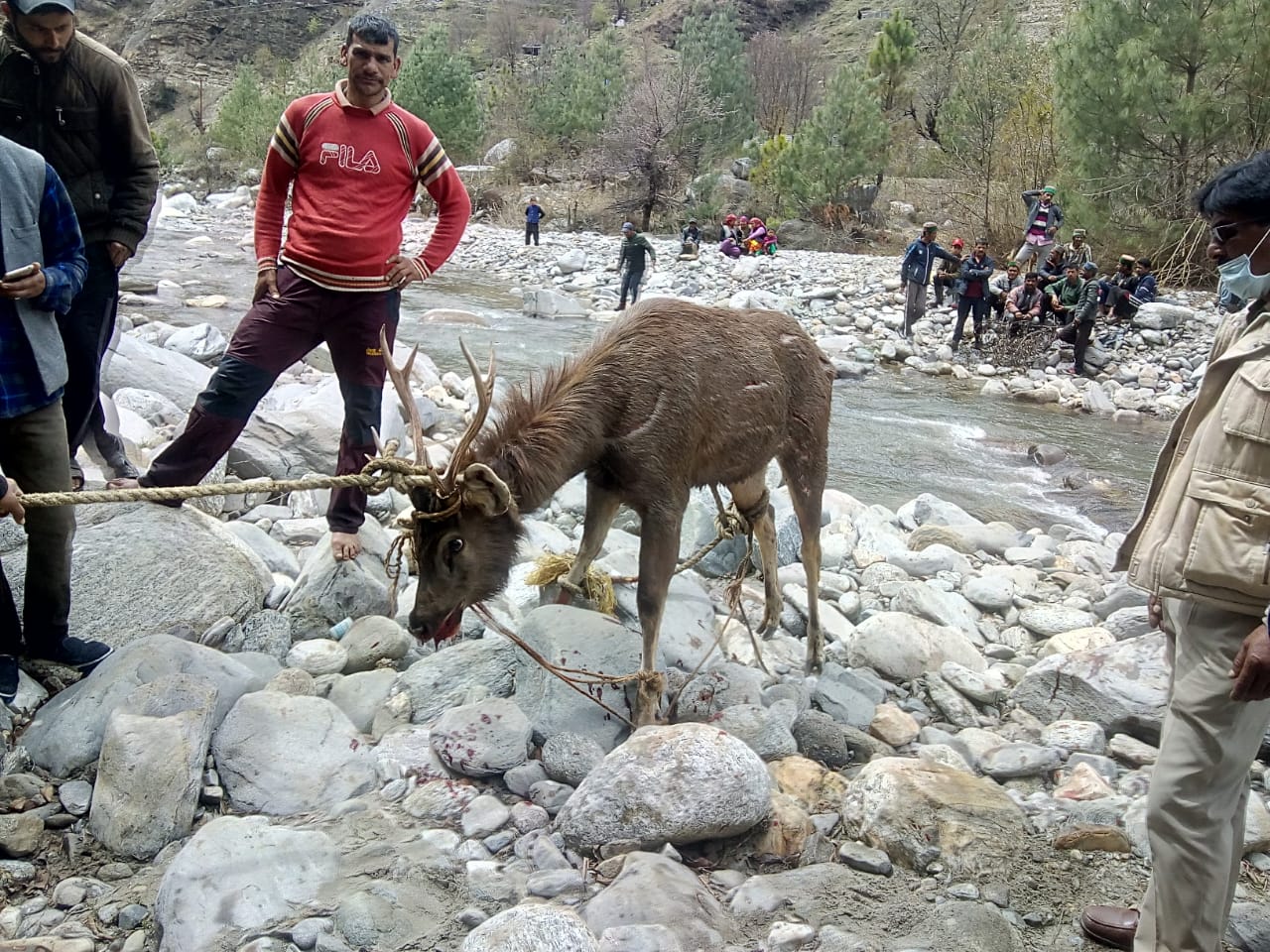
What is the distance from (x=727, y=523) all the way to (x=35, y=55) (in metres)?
4.34

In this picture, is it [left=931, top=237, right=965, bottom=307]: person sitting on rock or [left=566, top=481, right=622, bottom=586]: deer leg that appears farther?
[left=931, top=237, right=965, bottom=307]: person sitting on rock

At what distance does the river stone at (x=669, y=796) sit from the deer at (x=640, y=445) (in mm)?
844

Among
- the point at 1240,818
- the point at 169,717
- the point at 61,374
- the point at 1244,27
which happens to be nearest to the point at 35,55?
the point at 61,374

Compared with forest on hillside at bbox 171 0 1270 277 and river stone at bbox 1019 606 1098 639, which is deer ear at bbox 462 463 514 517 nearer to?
river stone at bbox 1019 606 1098 639

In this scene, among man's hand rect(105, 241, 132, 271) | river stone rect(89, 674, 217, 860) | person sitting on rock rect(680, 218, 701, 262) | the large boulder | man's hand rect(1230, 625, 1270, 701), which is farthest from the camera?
person sitting on rock rect(680, 218, 701, 262)

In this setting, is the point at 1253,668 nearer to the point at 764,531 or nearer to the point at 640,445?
the point at 640,445

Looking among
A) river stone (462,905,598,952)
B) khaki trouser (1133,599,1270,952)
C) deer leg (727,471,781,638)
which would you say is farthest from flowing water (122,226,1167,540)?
khaki trouser (1133,599,1270,952)

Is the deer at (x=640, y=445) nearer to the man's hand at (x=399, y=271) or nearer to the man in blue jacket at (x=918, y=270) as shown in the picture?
the man's hand at (x=399, y=271)

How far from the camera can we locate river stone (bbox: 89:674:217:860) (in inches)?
137

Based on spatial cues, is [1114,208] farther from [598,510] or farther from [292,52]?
[292,52]

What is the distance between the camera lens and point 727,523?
5996 millimetres

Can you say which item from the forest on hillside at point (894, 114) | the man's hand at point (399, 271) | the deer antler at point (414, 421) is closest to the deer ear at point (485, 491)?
the deer antler at point (414, 421)

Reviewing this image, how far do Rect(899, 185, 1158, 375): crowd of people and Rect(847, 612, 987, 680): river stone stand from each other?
44.8ft

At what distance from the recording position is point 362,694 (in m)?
4.56
